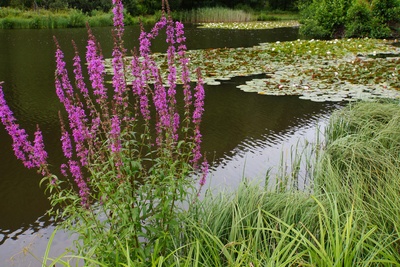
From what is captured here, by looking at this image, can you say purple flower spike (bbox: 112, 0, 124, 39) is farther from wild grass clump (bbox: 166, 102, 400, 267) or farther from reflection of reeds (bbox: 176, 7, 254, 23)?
reflection of reeds (bbox: 176, 7, 254, 23)

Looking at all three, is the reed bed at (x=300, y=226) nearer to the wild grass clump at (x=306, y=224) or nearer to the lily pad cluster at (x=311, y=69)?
the wild grass clump at (x=306, y=224)

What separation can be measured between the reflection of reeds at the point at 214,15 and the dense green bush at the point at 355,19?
37.5ft

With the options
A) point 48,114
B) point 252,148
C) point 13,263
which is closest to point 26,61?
point 48,114

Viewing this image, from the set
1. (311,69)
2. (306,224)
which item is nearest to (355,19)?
(311,69)

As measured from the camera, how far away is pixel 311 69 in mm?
10859

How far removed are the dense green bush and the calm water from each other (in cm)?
1299

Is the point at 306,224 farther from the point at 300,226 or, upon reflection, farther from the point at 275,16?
the point at 275,16

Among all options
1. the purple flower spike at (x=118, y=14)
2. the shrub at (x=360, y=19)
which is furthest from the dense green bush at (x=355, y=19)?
the purple flower spike at (x=118, y=14)

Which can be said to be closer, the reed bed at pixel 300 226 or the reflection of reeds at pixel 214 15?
the reed bed at pixel 300 226

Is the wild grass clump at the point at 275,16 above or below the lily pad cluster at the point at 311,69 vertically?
above

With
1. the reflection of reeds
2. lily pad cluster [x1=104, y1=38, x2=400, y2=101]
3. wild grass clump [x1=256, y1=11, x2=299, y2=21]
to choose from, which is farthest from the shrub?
wild grass clump [x1=256, y1=11, x2=299, y2=21]

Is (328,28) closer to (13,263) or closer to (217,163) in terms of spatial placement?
(217,163)

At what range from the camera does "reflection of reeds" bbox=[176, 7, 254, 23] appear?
1272 inches

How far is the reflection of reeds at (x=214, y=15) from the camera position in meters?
32.3
